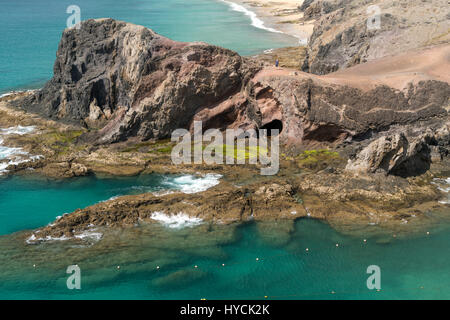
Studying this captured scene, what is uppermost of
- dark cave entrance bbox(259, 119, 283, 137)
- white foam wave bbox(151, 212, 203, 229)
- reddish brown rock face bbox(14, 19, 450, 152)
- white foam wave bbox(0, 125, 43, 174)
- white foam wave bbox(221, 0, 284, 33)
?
white foam wave bbox(221, 0, 284, 33)

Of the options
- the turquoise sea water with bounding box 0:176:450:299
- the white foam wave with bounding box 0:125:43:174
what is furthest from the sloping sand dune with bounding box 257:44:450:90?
the white foam wave with bounding box 0:125:43:174

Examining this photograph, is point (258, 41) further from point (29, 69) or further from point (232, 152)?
point (232, 152)

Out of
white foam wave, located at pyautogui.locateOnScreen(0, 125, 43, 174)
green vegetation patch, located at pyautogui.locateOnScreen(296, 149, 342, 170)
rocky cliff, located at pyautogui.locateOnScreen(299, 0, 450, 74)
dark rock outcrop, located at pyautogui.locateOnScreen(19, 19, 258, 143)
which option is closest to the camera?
green vegetation patch, located at pyautogui.locateOnScreen(296, 149, 342, 170)

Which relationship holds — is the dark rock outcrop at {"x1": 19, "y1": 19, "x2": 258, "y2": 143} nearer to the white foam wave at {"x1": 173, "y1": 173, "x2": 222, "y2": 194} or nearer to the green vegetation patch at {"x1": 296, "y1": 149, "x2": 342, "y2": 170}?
the white foam wave at {"x1": 173, "y1": 173, "x2": 222, "y2": 194}

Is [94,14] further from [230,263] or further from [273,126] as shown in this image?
[230,263]

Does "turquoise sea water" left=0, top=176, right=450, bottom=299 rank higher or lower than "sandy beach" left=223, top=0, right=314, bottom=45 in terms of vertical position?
lower

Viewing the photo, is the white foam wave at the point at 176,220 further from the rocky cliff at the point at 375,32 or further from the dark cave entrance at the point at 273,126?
the rocky cliff at the point at 375,32

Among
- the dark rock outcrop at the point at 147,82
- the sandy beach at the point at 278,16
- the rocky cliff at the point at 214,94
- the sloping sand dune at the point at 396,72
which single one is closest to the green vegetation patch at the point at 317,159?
the rocky cliff at the point at 214,94
